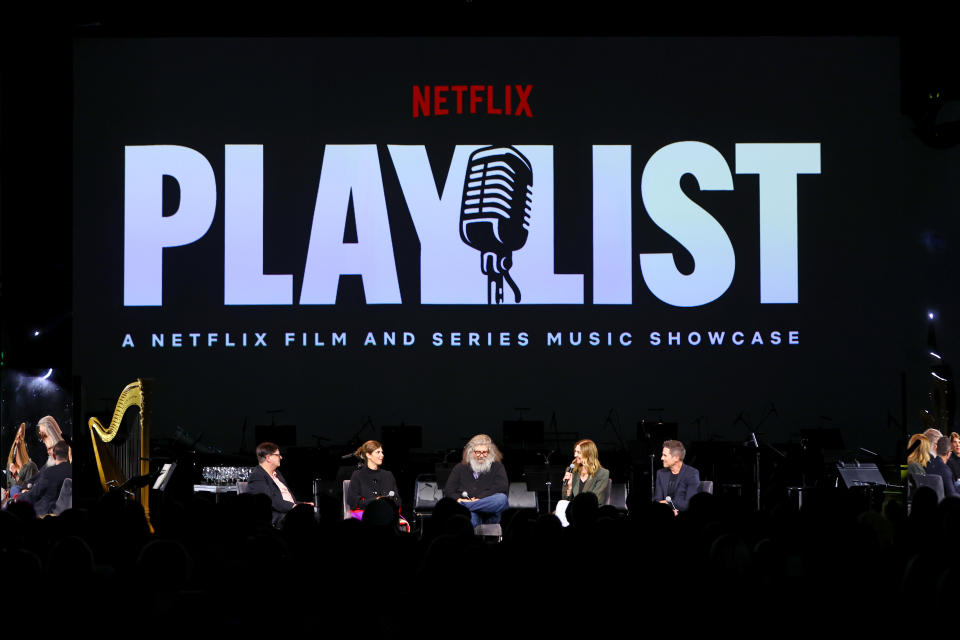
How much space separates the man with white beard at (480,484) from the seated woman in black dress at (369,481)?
Result: 20.7 inches

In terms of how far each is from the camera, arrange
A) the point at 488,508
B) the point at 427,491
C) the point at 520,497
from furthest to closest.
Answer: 1. the point at 520,497
2. the point at 427,491
3. the point at 488,508

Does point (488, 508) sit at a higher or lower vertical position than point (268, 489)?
lower

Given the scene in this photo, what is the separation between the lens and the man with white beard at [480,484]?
9.64 metres

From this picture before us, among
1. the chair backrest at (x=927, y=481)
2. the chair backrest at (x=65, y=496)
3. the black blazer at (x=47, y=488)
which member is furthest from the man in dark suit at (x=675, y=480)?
the black blazer at (x=47, y=488)

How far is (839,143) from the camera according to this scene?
13.5m

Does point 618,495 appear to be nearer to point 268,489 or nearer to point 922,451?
point 922,451

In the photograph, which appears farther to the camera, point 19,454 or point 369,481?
point 369,481

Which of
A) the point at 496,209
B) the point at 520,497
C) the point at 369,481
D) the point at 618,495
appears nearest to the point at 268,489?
the point at 369,481

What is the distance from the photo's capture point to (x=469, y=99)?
13.4 m

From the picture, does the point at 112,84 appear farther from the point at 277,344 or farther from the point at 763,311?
the point at 763,311

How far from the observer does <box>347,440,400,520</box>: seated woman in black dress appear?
9461 mm

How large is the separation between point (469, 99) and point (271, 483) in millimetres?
6108

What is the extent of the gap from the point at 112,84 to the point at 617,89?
235 inches

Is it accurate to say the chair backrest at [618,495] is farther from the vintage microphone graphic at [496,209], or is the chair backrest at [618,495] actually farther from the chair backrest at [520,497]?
the vintage microphone graphic at [496,209]
